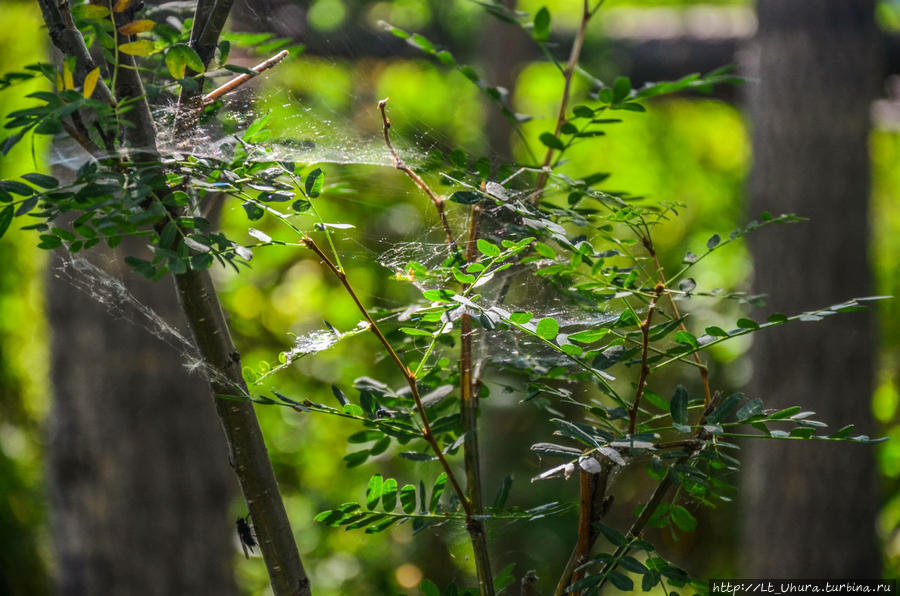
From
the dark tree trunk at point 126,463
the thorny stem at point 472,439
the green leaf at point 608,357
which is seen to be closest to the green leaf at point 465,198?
the thorny stem at point 472,439

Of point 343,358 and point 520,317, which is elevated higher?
point 520,317

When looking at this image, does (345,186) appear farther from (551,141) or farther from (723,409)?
(723,409)

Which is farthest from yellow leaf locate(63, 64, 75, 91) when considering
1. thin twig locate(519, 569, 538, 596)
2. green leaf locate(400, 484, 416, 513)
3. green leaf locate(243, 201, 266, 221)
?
thin twig locate(519, 569, 538, 596)

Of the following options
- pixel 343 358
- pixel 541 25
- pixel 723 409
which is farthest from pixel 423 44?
pixel 343 358

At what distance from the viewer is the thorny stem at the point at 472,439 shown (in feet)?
2.39

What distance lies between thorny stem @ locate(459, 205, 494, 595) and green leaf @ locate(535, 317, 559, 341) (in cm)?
11

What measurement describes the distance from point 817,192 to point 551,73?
10.1 feet

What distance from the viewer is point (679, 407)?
68 cm

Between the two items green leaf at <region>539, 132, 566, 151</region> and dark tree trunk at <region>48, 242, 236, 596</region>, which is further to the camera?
dark tree trunk at <region>48, 242, 236, 596</region>

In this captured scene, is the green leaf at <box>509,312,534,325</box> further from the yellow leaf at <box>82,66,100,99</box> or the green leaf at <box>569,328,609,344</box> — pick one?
the yellow leaf at <box>82,66,100,99</box>

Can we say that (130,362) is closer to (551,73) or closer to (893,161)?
(551,73)

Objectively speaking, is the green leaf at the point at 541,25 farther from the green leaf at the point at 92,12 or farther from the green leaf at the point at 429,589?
the green leaf at the point at 429,589

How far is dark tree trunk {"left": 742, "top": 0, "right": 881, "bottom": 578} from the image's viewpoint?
2.79 m

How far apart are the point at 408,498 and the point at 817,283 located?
2449 mm
